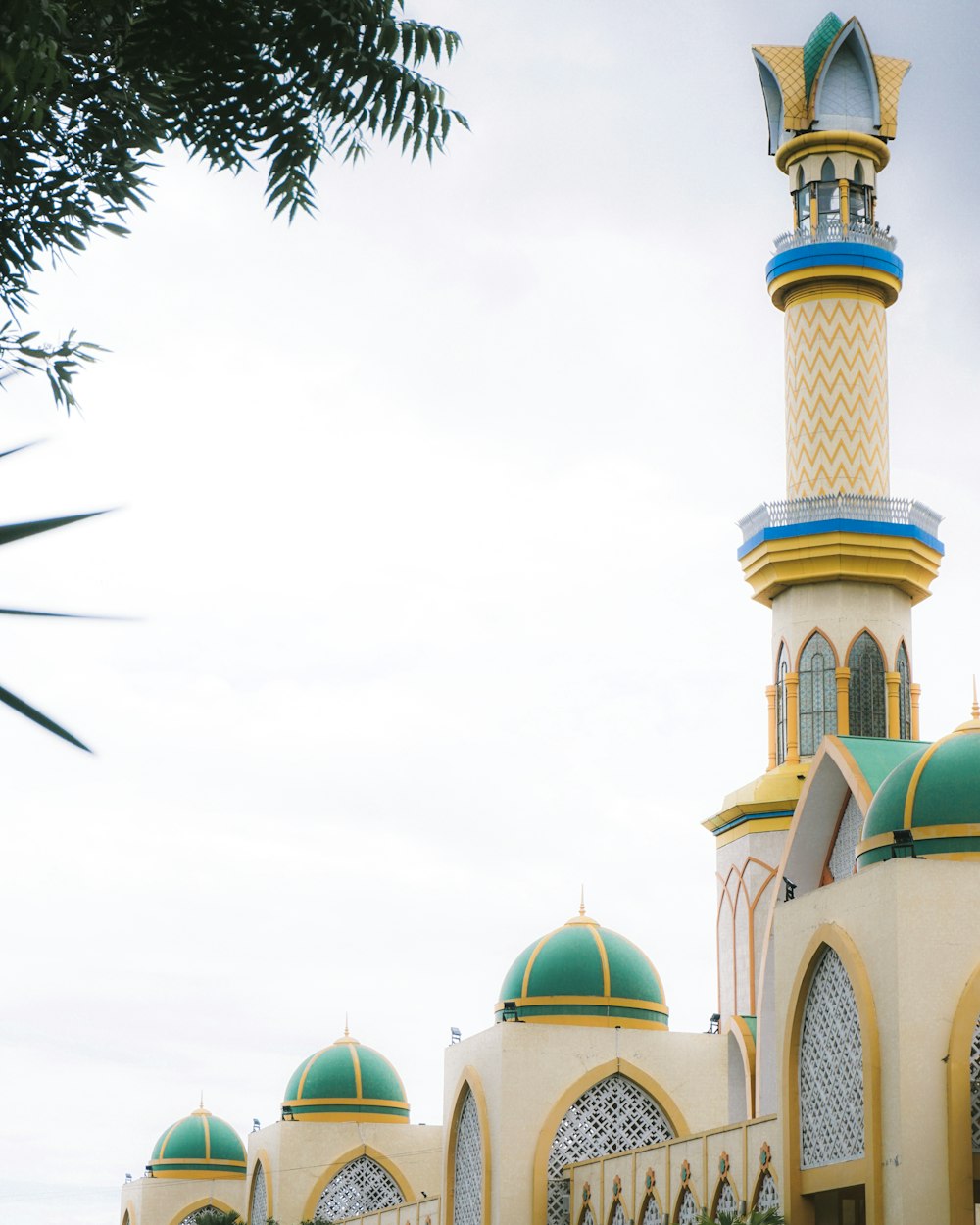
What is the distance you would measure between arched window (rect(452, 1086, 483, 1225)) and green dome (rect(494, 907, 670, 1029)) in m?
1.54

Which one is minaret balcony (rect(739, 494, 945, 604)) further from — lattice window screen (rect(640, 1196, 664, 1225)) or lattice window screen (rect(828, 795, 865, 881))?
lattice window screen (rect(640, 1196, 664, 1225))

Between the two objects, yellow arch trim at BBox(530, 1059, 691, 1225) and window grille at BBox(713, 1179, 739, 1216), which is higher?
yellow arch trim at BBox(530, 1059, 691, 1225)

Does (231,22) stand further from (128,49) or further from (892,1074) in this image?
(892,1074)

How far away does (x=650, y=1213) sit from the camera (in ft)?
66.8

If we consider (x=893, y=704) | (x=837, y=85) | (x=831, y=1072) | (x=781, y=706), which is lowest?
(x=831, y=1072)

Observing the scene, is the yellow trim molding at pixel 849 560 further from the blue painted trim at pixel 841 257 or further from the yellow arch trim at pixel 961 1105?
the yellow arch trim at pixel 961 1105

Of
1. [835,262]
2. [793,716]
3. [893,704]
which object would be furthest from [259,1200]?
[835,262]

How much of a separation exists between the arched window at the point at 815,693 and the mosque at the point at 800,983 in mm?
36

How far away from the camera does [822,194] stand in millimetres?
30969

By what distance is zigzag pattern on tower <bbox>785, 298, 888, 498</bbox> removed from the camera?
95.3ft

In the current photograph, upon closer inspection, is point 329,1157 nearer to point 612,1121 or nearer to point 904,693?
point 612,1121

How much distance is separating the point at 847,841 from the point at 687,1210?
4.70 m

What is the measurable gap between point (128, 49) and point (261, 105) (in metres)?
1.04

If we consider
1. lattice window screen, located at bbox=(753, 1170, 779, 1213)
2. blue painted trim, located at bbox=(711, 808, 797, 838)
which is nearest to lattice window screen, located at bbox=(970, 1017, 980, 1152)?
lattice window screen, located at bbox=(753, 1170, 779, 1213)
